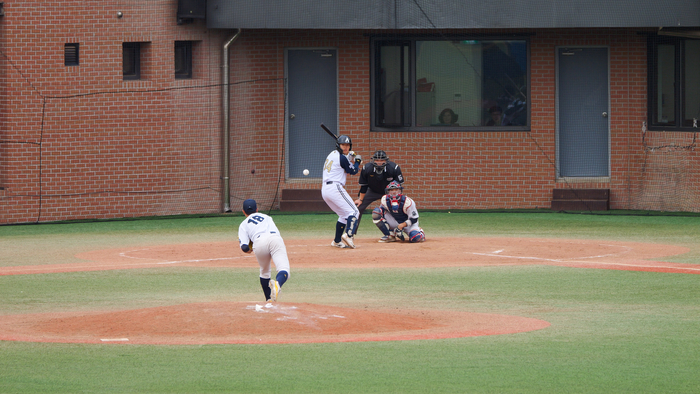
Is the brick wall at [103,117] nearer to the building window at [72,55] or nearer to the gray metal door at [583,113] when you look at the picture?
the building window at [72,55]

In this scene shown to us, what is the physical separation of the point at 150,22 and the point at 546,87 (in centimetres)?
900

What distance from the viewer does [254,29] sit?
22.7 m

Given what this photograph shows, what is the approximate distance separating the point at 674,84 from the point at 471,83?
448cm

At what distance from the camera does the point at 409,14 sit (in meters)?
21.9

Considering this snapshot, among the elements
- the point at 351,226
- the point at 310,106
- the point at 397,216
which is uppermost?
the point at 310,106

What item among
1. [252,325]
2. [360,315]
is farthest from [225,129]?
[252,325]

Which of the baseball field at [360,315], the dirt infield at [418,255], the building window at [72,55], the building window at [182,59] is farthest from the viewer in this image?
the building window at [182,59]

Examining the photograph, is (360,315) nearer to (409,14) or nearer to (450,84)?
(409,14)

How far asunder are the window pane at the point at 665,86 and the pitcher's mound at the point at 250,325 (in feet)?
43.4

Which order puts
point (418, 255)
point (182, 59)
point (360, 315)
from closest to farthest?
point (360, 315), point (418, 255), point (182, 59)

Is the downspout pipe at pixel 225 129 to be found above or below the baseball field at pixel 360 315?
above

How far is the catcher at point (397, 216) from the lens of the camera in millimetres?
16938

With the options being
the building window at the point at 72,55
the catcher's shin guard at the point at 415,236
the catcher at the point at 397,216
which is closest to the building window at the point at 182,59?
the building window at the point at 72,55

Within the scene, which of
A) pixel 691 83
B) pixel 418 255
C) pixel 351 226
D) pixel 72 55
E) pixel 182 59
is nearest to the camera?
pixel 418 255
